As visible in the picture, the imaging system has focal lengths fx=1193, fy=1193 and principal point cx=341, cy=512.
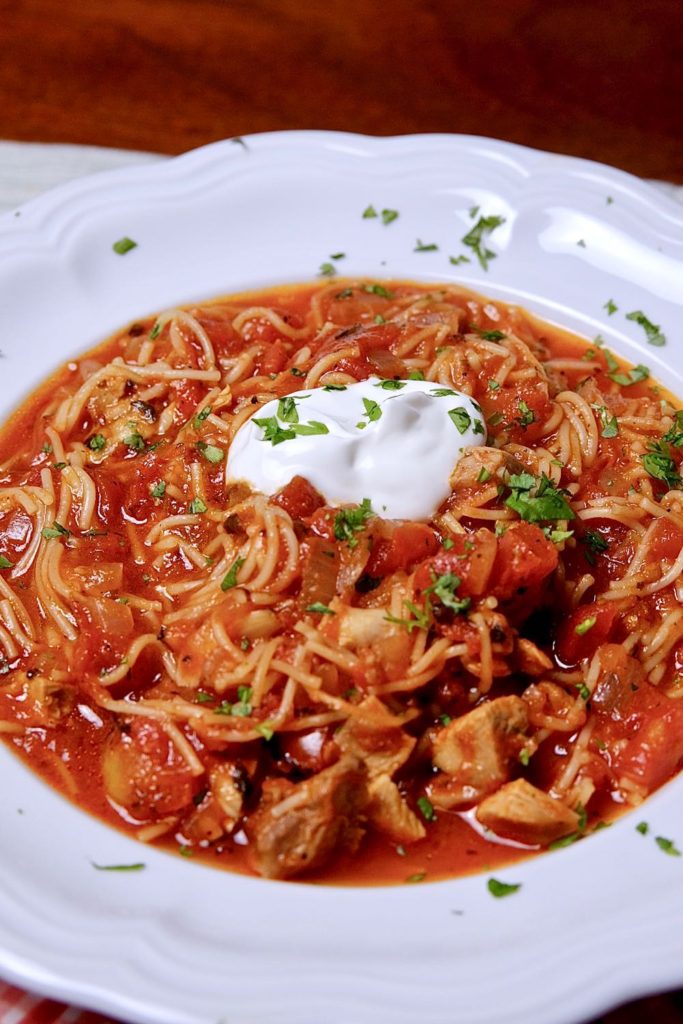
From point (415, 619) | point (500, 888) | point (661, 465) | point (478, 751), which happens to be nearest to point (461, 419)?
point (661, 465)

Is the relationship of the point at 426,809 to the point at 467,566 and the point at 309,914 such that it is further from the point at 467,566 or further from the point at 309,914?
the point at 467,566

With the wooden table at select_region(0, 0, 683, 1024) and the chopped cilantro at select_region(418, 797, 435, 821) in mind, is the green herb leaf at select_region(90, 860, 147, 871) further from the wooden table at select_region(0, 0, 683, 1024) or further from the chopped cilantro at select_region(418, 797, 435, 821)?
the wooden table at select_region(0, 0, 683, 1024)

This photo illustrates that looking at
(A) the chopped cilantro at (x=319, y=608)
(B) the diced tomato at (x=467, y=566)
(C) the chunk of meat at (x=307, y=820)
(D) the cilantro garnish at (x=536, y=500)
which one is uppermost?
(D) the cilantro garnish at (x=536, y=500)

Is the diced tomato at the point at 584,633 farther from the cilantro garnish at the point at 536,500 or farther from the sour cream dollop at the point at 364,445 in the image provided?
the sour cream dollop at the point at 364,445

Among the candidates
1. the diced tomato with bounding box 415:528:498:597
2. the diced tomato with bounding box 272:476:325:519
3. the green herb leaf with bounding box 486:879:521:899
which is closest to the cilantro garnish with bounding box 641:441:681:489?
the diced tomato with bounding box 415:528:498:597

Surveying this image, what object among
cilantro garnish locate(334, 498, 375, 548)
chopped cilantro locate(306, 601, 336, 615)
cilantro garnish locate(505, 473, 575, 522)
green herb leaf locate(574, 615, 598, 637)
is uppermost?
cilantro garnish locate(505, 473, 575, 522)

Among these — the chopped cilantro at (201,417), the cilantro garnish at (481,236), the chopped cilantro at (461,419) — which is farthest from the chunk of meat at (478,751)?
the cilantro garnish at (481,236)
